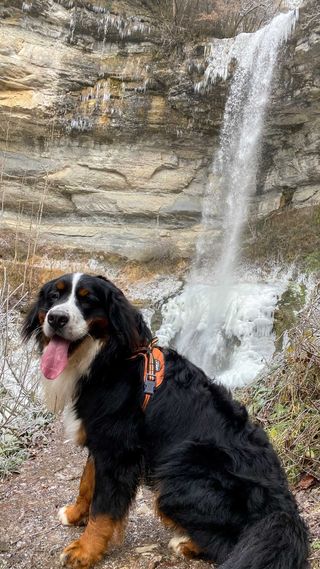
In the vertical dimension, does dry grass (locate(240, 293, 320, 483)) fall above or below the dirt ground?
above

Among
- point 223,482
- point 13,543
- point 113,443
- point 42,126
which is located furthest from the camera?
point 42,126

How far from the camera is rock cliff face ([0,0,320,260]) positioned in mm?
12547

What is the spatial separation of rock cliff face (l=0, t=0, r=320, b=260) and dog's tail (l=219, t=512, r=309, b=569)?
11258mm

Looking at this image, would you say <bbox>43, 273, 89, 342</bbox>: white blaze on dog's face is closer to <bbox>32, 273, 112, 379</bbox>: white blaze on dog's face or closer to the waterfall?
<bbox>32, 273, 112, 379</bbox>: white blaze on dog's face

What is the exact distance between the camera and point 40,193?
13.4 meters

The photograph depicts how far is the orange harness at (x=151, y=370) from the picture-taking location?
8.83 ft

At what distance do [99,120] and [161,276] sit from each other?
4.46 m

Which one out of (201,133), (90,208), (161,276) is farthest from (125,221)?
(201,133)

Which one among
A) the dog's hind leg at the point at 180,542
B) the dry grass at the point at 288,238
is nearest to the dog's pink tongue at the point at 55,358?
the dog's hind leg at the point at 180,542

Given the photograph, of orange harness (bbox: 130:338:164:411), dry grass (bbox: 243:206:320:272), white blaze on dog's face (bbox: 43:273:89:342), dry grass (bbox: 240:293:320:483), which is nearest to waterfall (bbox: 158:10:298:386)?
dry grass (bbox: 243:206:320:272)

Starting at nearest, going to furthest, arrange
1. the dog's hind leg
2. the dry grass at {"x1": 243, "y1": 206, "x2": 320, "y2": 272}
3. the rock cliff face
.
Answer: the dog's hind leg → the dry grass at {"x1": 243, "y1": 206, "x2": 320, "y2": 272} → the rock cliff face

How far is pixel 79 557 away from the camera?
2562 mm

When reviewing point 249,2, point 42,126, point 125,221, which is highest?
point 249,2

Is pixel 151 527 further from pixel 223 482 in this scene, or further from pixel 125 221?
pixel 125 221
